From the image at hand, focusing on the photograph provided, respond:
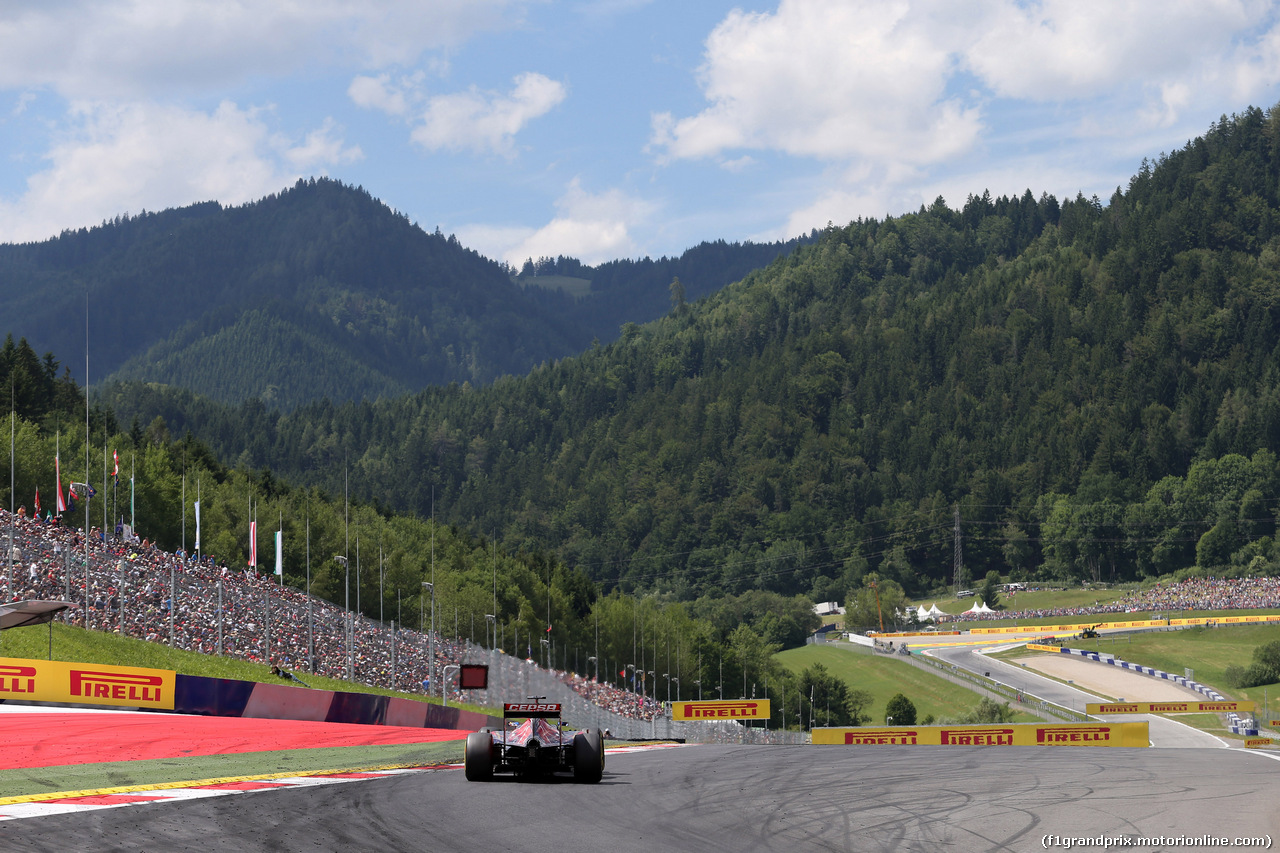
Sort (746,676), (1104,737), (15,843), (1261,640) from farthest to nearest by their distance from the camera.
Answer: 1. (746,676)
2. (1261,640)
3. (1104,737)
4. (15,843)

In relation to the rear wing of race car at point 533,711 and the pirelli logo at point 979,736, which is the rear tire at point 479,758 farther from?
the pirelli logo at point 979,736

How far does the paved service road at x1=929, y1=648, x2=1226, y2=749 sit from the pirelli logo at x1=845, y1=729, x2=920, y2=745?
729 inches

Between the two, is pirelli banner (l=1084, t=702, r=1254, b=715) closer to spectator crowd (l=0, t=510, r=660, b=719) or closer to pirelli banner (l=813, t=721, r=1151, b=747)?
pirelli banner (l=813, t=721, r=1151, b=747)

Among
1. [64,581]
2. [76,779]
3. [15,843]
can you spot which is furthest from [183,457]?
[15,843]

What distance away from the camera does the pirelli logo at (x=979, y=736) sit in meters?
64.5

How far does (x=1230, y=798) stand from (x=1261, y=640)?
15343 cm

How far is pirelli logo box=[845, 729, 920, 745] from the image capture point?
6838 centimetres

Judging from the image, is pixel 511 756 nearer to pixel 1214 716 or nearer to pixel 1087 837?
pixel 1087 837

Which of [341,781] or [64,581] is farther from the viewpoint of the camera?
[64,581]

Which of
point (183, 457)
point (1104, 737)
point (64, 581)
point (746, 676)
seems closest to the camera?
point (64, 581)

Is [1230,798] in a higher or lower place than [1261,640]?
higher

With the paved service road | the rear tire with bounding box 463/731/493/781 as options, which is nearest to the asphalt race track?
the rear tire with bounding box 463/731/493/781

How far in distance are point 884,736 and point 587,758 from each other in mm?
49998

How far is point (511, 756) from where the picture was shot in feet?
75.0
